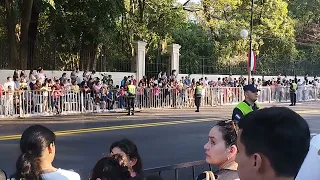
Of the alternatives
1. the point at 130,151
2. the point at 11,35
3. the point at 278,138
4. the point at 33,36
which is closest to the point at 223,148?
the point at 130,151

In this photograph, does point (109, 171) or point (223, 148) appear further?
point (223, 148)

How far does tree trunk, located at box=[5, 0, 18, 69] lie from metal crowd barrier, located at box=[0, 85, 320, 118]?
5757 mm

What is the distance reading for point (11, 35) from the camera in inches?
985

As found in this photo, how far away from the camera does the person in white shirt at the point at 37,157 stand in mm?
3475

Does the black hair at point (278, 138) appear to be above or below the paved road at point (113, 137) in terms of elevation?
above

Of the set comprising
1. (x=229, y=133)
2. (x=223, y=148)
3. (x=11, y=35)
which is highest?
(x=11, y=35)

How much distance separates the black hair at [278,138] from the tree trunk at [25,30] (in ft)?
78.5

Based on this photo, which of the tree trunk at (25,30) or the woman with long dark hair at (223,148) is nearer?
the woman with long dark hair at (223,148)

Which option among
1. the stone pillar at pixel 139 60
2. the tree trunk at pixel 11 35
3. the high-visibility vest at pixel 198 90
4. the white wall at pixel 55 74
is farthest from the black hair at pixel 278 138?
the stone pillar at pixel 139 60

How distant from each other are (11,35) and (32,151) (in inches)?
901

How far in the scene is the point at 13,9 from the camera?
2483 cm

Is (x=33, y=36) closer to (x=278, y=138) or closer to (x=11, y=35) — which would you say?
(x=11, y=35)

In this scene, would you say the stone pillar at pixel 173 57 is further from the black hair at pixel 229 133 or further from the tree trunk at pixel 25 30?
the black hair at pixel 229 133

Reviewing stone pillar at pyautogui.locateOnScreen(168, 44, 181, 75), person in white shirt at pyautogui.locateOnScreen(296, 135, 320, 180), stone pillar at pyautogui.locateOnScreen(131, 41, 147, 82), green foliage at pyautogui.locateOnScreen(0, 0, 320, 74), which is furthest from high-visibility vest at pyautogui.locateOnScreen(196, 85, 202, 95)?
person in white shirt at pyautogui.locateOnScreen(296, 135, 320, 180)
